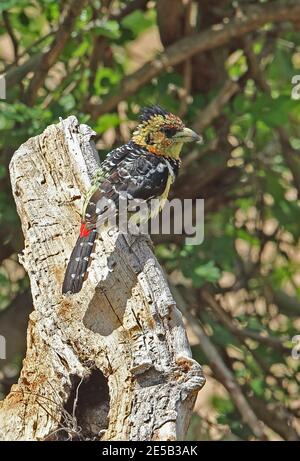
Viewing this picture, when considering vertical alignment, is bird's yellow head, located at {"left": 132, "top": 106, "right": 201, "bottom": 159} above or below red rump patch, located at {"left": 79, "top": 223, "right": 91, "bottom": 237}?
above

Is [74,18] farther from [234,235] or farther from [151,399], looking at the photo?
[151,399]

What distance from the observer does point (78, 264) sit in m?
3.39

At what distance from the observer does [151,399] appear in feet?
9.89

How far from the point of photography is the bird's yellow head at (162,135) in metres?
4.28

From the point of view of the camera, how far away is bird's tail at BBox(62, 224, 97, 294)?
11.0 ft

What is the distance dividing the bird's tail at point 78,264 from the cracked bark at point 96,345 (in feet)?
0.20

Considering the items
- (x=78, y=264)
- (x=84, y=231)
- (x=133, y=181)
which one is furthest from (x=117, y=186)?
(x=78, y=264)

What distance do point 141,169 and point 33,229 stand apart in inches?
22.0

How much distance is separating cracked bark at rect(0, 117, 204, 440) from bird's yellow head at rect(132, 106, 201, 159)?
21.3 inches

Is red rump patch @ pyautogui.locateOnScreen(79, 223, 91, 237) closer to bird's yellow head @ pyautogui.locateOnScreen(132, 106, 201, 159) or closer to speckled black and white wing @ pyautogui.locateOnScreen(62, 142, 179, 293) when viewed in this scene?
speckled black and white wing @ pyautogui.locateOnScreen(62, 142, 179, 293)

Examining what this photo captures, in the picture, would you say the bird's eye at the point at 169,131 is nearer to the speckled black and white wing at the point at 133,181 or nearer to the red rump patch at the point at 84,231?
the speckled black and white wing at the point at 133,181

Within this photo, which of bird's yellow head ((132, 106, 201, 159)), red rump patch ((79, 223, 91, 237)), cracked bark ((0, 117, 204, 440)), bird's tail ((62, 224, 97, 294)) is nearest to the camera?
cracked bark ((0, 117, 204, 440))

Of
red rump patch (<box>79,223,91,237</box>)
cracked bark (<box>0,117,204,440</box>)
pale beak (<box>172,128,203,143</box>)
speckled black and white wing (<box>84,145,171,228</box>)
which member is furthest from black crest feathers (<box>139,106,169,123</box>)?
red rump patch (<box>79,223,91,237</box>)
